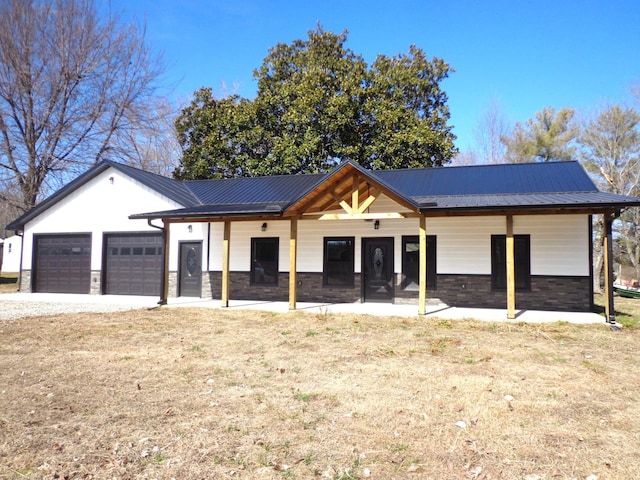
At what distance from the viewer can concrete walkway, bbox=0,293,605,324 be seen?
34.2 ft

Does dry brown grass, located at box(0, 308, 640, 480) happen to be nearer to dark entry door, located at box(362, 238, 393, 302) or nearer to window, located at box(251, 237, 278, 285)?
dark entry door, located at box(362, 238, 393, 302)

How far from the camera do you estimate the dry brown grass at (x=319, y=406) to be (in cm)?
330

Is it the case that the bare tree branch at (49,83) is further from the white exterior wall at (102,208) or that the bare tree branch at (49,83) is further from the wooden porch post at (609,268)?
the wooden porch post at (609,268)

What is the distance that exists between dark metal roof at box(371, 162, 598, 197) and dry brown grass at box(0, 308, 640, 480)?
5435mm

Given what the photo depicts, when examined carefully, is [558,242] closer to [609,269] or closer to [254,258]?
[609,269]

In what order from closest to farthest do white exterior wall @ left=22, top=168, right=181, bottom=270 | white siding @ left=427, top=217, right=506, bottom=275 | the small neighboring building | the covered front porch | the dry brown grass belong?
the dry brown grass < the covered front porch < white siding @ left=427, top=217, right=506, bottom=275 < white exterior wall @ left=22, top=168, right=181, bottom=270 < the small neighboring building

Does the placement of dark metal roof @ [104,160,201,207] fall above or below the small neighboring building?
above

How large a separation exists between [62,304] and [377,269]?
9673mm

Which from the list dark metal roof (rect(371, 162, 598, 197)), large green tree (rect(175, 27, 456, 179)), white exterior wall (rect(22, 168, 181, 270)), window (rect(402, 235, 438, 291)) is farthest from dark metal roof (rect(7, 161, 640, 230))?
large green tree (rect(175, 27, 456, 179))

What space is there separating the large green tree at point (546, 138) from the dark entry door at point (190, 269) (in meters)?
22.7

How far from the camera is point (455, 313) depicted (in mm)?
11086

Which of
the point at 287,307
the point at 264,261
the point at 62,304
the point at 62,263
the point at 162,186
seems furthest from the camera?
the point at 62,263

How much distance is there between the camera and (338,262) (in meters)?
13.6

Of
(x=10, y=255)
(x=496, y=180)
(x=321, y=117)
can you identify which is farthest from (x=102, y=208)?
(x=10, y=255)
